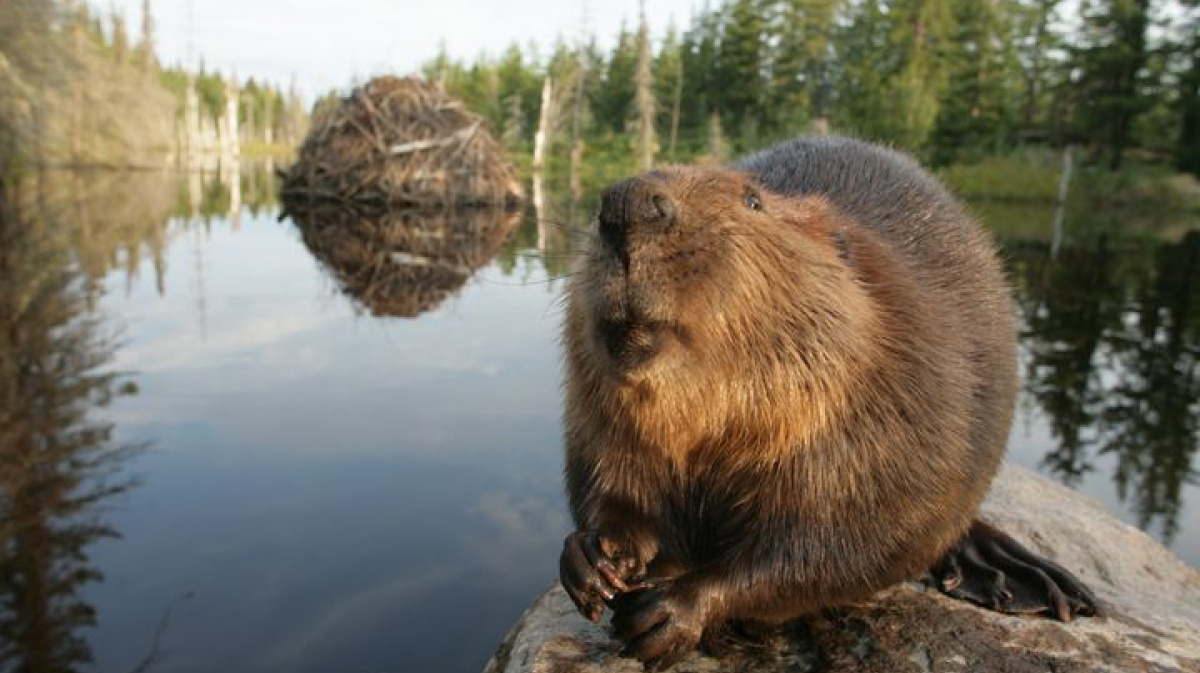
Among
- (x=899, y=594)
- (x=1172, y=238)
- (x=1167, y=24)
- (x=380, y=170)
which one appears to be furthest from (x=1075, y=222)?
(x=899, y=594)

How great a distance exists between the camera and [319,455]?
443 cm

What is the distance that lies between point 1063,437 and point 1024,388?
0.96 m

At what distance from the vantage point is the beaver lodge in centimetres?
1866

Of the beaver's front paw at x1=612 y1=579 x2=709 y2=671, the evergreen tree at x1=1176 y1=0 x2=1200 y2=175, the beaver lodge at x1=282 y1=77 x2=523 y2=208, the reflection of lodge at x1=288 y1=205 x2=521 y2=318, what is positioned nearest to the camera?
the beaver's front paw at x1=612 y1=579 x2=709 y2=671

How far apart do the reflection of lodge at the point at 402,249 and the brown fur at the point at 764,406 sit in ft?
19.9

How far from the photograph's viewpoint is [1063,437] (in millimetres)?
5836

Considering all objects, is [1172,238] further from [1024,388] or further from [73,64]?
[73,64]

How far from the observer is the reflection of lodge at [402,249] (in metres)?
8.62

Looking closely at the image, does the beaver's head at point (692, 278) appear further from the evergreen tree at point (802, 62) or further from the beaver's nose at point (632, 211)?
the evergreen tree at point (802, 62)

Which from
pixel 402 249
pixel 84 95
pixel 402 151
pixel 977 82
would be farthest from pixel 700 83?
pixel 402 249

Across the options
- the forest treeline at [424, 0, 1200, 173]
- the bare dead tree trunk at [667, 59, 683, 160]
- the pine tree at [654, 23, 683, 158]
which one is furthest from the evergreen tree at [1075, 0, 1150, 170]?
the pine tree at [654, 23, 683, 158]

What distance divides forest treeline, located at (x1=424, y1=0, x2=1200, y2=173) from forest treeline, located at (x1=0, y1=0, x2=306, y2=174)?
541 inches

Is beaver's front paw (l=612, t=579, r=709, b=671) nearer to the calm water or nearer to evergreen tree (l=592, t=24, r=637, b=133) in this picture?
the calm water

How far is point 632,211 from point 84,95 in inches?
1414
